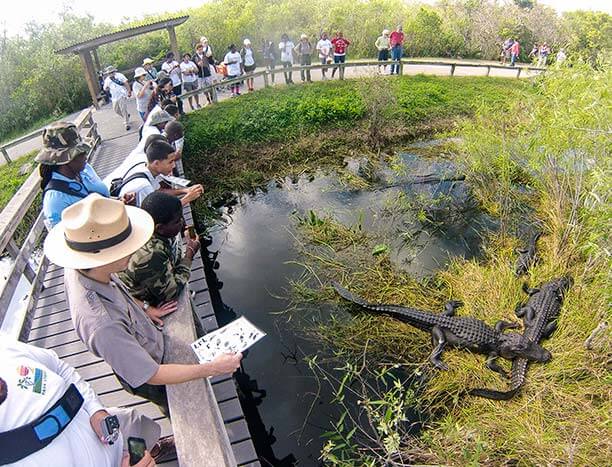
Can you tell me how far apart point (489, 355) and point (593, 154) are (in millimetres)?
2968

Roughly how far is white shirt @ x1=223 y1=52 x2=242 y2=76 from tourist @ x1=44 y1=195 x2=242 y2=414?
450 inches

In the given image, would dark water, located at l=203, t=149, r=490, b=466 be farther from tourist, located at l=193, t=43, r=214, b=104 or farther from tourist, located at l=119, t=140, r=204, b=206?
tourist, located at l=193, t=43, r=214, b=104

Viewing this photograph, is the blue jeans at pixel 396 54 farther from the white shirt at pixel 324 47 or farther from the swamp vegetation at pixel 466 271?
the swamp vegetation at pixel 466 271

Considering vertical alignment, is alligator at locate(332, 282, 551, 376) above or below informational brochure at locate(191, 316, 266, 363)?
below

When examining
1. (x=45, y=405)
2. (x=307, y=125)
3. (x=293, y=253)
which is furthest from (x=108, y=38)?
(x=45, y=405)

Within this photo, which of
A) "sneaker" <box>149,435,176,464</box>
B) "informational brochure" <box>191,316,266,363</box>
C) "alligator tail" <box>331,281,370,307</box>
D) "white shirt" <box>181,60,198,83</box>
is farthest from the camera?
"white shirt" <box>181,60,198,83</box>

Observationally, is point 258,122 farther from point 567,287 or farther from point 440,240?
point 567,287

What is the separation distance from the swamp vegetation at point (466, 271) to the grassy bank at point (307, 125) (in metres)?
0.06

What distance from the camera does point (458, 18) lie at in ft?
64.8

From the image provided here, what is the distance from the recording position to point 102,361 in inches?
142

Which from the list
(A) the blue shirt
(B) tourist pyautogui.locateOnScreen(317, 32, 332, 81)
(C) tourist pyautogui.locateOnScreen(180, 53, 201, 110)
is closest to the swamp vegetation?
(C) tourist pyautogui.locateOnScreen(180, 53, 201, 110)

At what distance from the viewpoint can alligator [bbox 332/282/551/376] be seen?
445 cm

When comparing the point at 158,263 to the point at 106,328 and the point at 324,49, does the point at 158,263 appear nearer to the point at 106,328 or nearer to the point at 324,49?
the point at 106,328

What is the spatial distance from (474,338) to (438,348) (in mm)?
436
